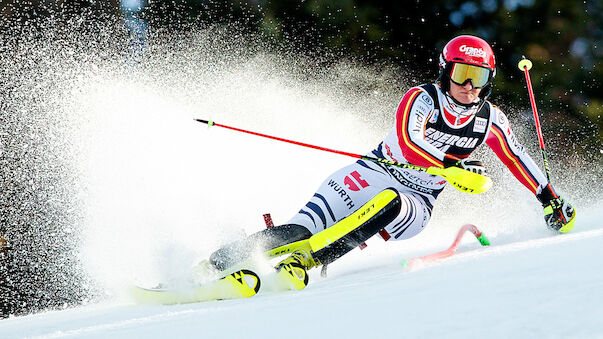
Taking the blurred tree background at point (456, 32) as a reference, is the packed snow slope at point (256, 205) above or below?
below

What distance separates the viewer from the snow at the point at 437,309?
4.42ft

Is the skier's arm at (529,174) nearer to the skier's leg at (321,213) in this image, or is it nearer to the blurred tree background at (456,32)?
the skier's leg at (321,213)

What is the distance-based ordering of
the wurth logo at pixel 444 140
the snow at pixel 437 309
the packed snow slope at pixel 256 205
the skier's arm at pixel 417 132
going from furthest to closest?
the wurth logo at pixel 444 140 → the skier's arm at pixel 417 132 → the packed snow slope at pixel 256 205 → the snow at pixel 437 309

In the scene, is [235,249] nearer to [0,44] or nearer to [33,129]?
[33,129]

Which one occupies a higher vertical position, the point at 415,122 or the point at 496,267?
the point at 415,122

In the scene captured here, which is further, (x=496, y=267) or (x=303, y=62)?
(x=303, y=62)

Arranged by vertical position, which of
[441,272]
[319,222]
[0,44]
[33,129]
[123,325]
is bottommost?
[123,325]

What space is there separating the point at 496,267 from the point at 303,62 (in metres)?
6.62

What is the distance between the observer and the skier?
305 cm

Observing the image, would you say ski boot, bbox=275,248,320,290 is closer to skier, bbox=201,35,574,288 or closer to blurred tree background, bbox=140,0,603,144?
skier, bbox=201,35,574,288

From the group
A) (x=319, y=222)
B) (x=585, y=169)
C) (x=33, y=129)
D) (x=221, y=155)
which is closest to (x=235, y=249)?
(x=319, y=222)

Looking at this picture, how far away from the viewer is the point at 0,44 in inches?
303

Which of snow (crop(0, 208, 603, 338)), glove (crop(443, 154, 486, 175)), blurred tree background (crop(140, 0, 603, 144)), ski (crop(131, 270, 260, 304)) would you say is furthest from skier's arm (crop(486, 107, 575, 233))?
blurred tree background (crop(140, 0, 603, 144))

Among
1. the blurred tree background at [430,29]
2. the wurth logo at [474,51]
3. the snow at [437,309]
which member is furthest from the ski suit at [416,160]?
the blurred tree background at [430,29]
